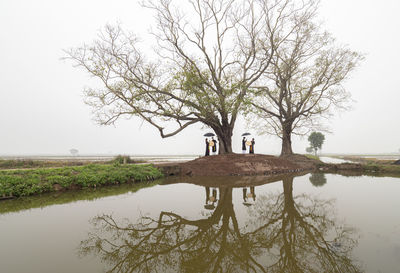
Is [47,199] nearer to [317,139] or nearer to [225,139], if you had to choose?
[225,139]

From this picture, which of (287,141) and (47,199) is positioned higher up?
(287,141)

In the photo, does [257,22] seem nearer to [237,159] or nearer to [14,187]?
[237,159]

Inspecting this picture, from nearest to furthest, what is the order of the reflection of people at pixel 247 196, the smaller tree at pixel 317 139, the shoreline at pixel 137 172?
the reflection of people at pixel 247 196 → the shoreline at pixel 137 172 → the smaller tree at pixel 317 139

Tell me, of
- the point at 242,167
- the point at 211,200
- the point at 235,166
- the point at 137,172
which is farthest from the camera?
the point at 242,167

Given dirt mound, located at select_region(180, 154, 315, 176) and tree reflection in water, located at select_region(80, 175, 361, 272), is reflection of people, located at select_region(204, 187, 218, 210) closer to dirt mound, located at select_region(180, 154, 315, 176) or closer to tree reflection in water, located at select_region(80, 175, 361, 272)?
tree reflection in water, located at select_region(80, 175, 361, 272)

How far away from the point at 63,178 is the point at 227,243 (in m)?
8.83

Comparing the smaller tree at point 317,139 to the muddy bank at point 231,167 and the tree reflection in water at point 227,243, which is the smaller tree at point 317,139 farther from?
the tree reflection in water at point 227,243

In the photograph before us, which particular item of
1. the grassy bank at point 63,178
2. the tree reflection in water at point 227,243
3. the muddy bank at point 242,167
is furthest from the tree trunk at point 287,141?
the tree reflection in water at point 227,243

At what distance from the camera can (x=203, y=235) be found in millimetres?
4023

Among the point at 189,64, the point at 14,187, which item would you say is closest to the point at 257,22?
the point at 189,64

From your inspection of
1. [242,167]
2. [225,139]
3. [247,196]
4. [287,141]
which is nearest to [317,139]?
[287,141]

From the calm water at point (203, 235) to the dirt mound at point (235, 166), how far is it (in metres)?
6.67

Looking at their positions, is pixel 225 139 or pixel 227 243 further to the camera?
pixel 225 139

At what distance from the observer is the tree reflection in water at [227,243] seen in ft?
9.70
